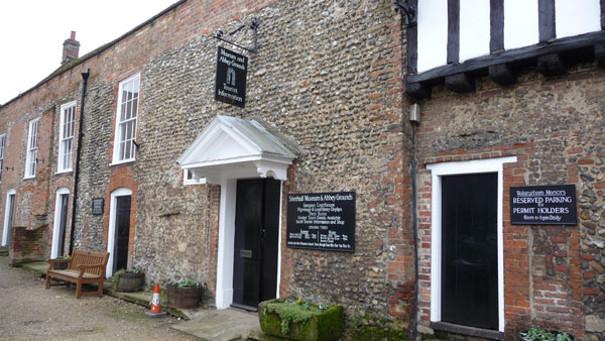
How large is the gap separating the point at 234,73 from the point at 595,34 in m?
5.48

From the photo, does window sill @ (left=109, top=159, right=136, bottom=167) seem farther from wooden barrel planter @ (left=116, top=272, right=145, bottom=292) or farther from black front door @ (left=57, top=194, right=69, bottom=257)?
black front door @ (left=57, top=194, right=69, bottom=257)

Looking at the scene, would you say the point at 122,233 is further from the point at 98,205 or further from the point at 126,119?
the point at 126,119

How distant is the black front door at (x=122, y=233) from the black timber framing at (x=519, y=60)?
822 cm

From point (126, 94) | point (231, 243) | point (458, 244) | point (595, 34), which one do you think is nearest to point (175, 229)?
point (231, 243)

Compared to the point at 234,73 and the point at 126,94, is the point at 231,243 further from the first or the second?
the point at 126,94

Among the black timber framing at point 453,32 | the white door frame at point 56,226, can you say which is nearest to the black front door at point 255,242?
the black timber framing at point 453,32

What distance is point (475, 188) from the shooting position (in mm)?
5703

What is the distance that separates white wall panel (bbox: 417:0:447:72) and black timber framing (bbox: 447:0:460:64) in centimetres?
6

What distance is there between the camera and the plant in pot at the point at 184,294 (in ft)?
27.8

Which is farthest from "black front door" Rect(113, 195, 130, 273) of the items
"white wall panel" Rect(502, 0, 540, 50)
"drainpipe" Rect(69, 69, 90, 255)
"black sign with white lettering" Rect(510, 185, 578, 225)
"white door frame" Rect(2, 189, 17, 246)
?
"white door frame" Rect(2, 189, 17, 246)

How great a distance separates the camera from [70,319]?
316 inches

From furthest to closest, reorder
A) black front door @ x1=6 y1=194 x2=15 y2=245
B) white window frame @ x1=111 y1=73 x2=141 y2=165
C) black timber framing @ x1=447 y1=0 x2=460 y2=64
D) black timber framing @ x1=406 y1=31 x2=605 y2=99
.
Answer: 1. black front door @ x1=6 y1=194 x2=15 y2=245
2. white window frame @ x1=111 y1=73 x2=141 y2=165
3. black timber framing @ x1=447 y1=0 x2=460 y2=64
4. black timber framing @ x1=406 y1=31 x2=605 y2=99

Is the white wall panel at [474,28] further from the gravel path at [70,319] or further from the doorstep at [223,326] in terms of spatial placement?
the gravel path at [70,319]

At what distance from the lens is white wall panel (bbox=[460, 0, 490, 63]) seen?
5504mm
